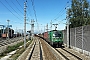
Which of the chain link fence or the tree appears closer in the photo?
the chain link fence

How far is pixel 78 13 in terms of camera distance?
50.0 metres

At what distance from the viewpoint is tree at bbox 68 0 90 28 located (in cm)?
4725

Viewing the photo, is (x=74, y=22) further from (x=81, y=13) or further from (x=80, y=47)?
(x=80, y=47)

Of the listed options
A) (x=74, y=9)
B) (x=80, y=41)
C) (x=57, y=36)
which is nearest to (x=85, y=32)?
(x=80, y=41)

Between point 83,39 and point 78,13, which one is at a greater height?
point 78,13

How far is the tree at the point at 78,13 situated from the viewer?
1860 inches

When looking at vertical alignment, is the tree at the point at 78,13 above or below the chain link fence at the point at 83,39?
above

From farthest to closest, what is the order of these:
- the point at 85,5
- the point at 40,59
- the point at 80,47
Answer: the point at 85,5
the point at 80,47
the point at 40,59

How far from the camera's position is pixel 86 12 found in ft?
165

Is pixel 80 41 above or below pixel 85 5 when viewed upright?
below

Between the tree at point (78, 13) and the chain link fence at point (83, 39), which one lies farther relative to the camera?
the tree at point (78, 13)

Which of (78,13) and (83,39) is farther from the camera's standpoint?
(78,13)

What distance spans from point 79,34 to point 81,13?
25899 millimetres

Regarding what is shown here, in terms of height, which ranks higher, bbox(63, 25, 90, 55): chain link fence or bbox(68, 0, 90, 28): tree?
bbox(68, 0, 90, 28): tree
